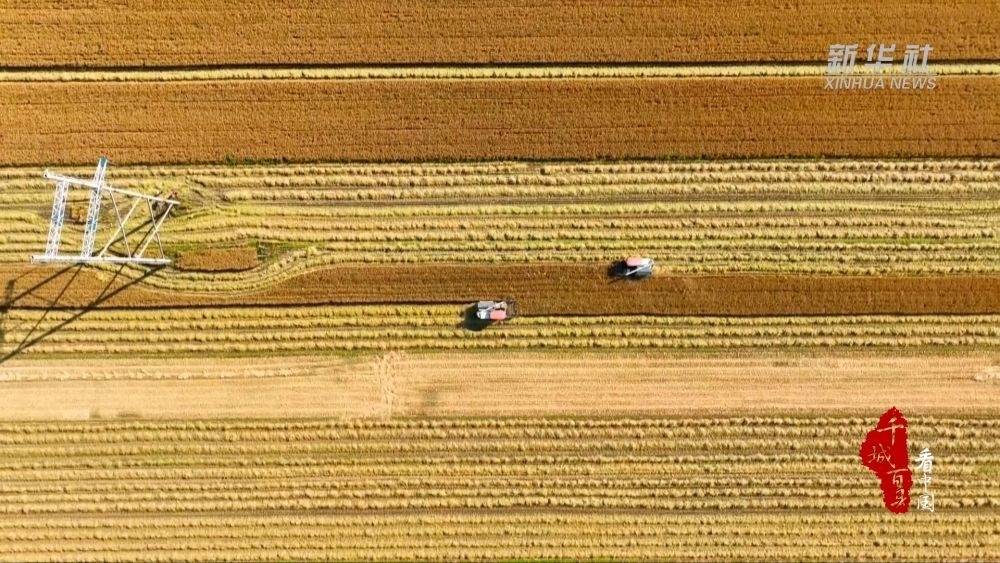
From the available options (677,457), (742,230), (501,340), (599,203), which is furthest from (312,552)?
(742,230)

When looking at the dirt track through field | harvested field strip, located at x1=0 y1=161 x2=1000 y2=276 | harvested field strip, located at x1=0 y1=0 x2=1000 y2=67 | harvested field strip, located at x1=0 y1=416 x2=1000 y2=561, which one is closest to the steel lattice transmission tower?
harvested field strip, located at x1=0 y1=161 x2=1000 y2=276

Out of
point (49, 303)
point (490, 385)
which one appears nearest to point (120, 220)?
point (49, 303)

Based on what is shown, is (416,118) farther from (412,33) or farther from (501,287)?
(501,287)

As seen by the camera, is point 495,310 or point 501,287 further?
point 501,287

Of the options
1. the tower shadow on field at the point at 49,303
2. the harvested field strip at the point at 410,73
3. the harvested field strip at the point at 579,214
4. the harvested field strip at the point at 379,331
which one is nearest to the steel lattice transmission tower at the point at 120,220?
the harvested field strip at the point at 579,214

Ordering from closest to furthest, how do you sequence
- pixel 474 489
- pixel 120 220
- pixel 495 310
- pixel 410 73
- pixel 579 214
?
pixel 120 220, pixel 495 310, pixel 474 489, pixel 579 214, pixel 410 73

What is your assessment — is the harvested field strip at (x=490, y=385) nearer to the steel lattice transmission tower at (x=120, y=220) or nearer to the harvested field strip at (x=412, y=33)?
the steel lattice transmission tower at (x=120, y=220)

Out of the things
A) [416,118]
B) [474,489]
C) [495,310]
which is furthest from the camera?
[416,118]

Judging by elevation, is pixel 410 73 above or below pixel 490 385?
above
